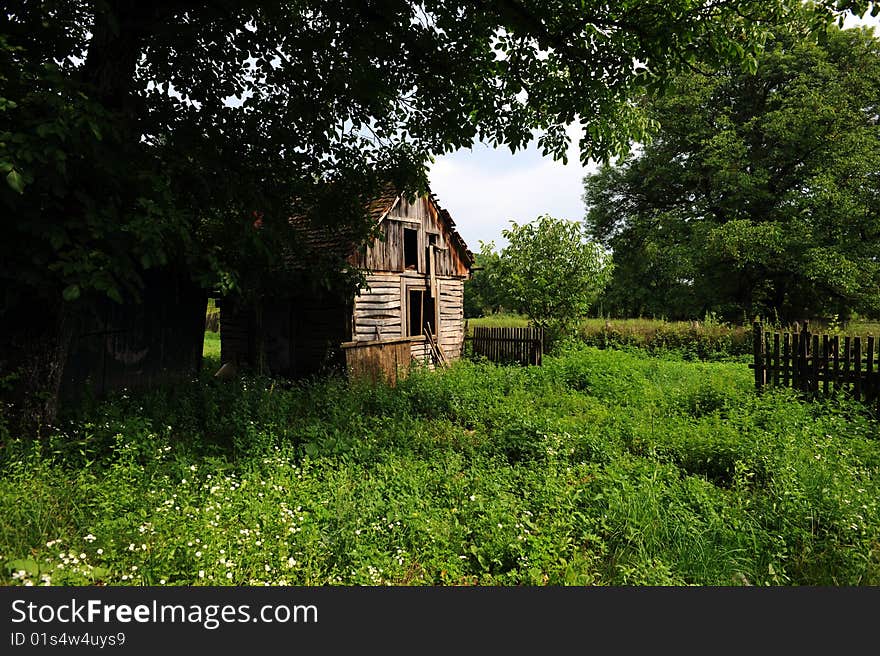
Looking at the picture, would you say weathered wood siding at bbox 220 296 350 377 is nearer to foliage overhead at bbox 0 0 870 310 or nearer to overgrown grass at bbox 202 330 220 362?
foliage overhead at bbox 0 0 870 310

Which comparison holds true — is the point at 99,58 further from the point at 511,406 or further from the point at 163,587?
the point at 511,406

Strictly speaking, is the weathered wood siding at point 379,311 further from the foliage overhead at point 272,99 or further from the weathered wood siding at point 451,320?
the foliage overhead at point 272,99

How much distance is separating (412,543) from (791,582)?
10.3ft

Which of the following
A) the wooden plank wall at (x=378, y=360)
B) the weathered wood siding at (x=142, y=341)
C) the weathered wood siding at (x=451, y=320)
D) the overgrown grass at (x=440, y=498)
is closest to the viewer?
the overgrown grass at (x=440, y=498)

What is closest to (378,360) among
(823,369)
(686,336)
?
(823,369)

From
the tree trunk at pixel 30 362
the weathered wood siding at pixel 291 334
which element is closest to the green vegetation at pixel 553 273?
the weathered wood siding at pixel 291 334

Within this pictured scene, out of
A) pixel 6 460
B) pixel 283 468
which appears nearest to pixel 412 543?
pixel 283 468

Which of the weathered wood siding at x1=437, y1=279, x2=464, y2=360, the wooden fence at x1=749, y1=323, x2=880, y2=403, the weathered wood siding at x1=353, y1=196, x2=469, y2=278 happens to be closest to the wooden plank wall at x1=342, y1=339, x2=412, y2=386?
the weathered wood siding at x1=353, y1=196, x2=469, y2=278

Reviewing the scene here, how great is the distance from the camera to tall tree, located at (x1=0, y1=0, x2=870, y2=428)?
4.95m

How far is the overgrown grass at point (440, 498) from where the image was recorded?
369 centimetres

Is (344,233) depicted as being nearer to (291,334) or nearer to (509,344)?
(291,334)

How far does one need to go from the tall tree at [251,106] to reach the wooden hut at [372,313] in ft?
11.1

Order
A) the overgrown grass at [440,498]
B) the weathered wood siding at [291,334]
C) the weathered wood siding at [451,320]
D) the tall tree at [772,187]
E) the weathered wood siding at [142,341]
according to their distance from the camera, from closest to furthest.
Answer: the overgrown grass at [440,498] < the weathered wood siding at [142,341] < the weathered wood siding at [291,334] < the weathered wood siding at [451,320] < the tall tree at [772,187]

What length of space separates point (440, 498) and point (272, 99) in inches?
265
